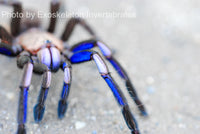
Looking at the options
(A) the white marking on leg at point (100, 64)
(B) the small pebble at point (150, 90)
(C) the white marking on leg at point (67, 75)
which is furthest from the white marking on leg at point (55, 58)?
(B) the small pebble at point (150, 90)

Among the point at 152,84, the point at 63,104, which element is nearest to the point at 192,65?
the point at 152,84

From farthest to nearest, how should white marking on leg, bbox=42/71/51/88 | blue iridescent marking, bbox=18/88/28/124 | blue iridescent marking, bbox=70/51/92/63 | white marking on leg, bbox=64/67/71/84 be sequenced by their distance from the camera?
blue iridescent marking, bbox=70/51/92/63 < white marking on leg, bbox=64/67/71/84 < white marking on leg, bbox=42/71/51/88 < blue iridescent marking, bbox=18/88/28/124

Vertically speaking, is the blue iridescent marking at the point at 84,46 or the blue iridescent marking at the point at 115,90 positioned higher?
the blue iridescent marking at the point at 84,46

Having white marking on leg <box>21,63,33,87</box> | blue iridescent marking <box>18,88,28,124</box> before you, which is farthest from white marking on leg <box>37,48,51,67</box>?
blue iridescent marking <box>18,88,28,124</box>

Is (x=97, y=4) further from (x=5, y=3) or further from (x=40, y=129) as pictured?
(x=40, y=129)

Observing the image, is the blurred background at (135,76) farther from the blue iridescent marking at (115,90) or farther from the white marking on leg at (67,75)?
the blue iridescent marking at (115,90)

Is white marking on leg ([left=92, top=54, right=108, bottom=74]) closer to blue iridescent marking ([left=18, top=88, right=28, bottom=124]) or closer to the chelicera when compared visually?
the chelicera
